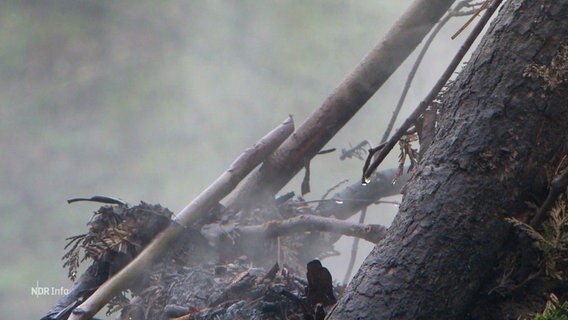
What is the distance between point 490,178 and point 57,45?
4.30ft

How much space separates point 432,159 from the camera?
526 mm

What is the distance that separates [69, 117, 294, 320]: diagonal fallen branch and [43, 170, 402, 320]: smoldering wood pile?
0.04 ft

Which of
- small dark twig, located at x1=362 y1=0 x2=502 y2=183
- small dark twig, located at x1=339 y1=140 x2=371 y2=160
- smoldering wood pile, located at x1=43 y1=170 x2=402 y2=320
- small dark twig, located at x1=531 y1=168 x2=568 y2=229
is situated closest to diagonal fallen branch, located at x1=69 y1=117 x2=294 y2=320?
smoldering wood pile, located at x1=43 y1=170 x2=402 y2=320

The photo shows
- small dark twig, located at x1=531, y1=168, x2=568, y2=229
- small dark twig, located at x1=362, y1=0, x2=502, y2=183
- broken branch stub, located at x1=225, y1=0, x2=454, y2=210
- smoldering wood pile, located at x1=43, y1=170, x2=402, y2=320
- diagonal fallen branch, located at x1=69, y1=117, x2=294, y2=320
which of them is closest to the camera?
small dark twig, located at x1=531, y1=168, x2=568, y2=229

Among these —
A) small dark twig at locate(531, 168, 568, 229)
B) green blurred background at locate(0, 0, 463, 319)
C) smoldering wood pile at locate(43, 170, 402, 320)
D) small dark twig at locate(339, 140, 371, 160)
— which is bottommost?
small dark twig at locate(531, 168, 568, 229)

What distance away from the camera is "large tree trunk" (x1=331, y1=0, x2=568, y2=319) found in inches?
18.8

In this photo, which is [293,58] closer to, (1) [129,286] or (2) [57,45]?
(2) [57,45]

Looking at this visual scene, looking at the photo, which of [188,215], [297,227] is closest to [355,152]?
[297,227]

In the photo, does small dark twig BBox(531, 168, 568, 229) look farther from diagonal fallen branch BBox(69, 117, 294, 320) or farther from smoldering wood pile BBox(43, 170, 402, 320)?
diagonal fallen branch BBox(69, 117, 294, 320)

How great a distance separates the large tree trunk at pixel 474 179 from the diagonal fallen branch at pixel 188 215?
477mm

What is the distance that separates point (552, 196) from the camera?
1.59ft

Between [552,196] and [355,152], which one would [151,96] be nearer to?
[355,152]

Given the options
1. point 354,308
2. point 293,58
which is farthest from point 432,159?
point 293,58

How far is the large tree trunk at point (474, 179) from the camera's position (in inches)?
18.8
